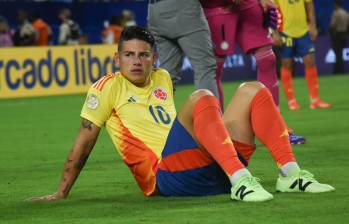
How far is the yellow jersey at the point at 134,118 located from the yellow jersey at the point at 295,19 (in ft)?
27.2

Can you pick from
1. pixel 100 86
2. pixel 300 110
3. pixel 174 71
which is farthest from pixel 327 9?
pixel 100 86

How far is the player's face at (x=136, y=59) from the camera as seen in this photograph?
20.6ft

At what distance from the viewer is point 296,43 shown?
14547mm

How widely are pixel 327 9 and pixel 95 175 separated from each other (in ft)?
72.4

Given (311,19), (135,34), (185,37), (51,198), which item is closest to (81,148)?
(51,198)

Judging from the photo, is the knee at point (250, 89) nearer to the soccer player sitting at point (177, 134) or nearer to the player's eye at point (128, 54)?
the soccer player sitting at point (177, 134)

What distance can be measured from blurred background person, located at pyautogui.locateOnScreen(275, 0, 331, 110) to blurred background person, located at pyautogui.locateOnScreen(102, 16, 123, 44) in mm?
9268

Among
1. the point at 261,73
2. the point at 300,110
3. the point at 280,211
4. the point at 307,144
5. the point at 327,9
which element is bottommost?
the point at 327,9

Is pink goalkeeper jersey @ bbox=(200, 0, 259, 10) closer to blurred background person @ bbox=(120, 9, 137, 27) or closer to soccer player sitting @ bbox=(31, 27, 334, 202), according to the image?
soccer player sitting @ bbox=(31, 27, 334, 202)

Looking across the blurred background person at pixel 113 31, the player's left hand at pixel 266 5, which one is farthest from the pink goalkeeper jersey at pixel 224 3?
the blurred background person at pixel 113 31

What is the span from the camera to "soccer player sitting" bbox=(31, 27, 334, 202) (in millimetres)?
5809

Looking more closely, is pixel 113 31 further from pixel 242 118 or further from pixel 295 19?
pixel 242 118

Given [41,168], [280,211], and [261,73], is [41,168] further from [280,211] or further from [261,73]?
[280,211]

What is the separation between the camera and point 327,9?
2909 centimetres
